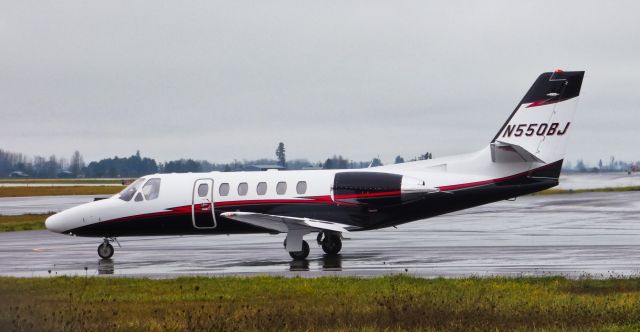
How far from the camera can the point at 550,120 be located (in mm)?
27109

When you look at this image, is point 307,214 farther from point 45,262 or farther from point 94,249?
point 94,249

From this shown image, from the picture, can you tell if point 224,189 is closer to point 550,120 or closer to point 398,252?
point 398,252

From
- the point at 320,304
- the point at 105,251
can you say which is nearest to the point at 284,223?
the point at 105,251

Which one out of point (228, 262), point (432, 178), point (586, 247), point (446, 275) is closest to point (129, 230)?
point (228, 262)

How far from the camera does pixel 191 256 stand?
30.8m

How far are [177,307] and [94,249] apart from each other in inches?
774

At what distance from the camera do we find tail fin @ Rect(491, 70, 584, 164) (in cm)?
2706

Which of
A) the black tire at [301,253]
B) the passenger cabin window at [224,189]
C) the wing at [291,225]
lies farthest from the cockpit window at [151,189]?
the black tire at [301,253]

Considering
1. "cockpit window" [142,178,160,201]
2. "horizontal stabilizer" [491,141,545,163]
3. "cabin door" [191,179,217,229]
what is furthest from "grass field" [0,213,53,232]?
"horizontal stabilizer" [491,141,545,163]

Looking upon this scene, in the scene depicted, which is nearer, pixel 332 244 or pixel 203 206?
pixel 203 206

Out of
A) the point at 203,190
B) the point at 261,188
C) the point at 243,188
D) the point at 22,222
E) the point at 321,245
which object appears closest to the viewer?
the point at 261,188

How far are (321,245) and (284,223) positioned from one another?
107 inches

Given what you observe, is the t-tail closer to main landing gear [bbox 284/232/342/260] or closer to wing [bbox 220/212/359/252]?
wing [bbox 220/212/359/252]

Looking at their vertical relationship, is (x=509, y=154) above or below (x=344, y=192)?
above
